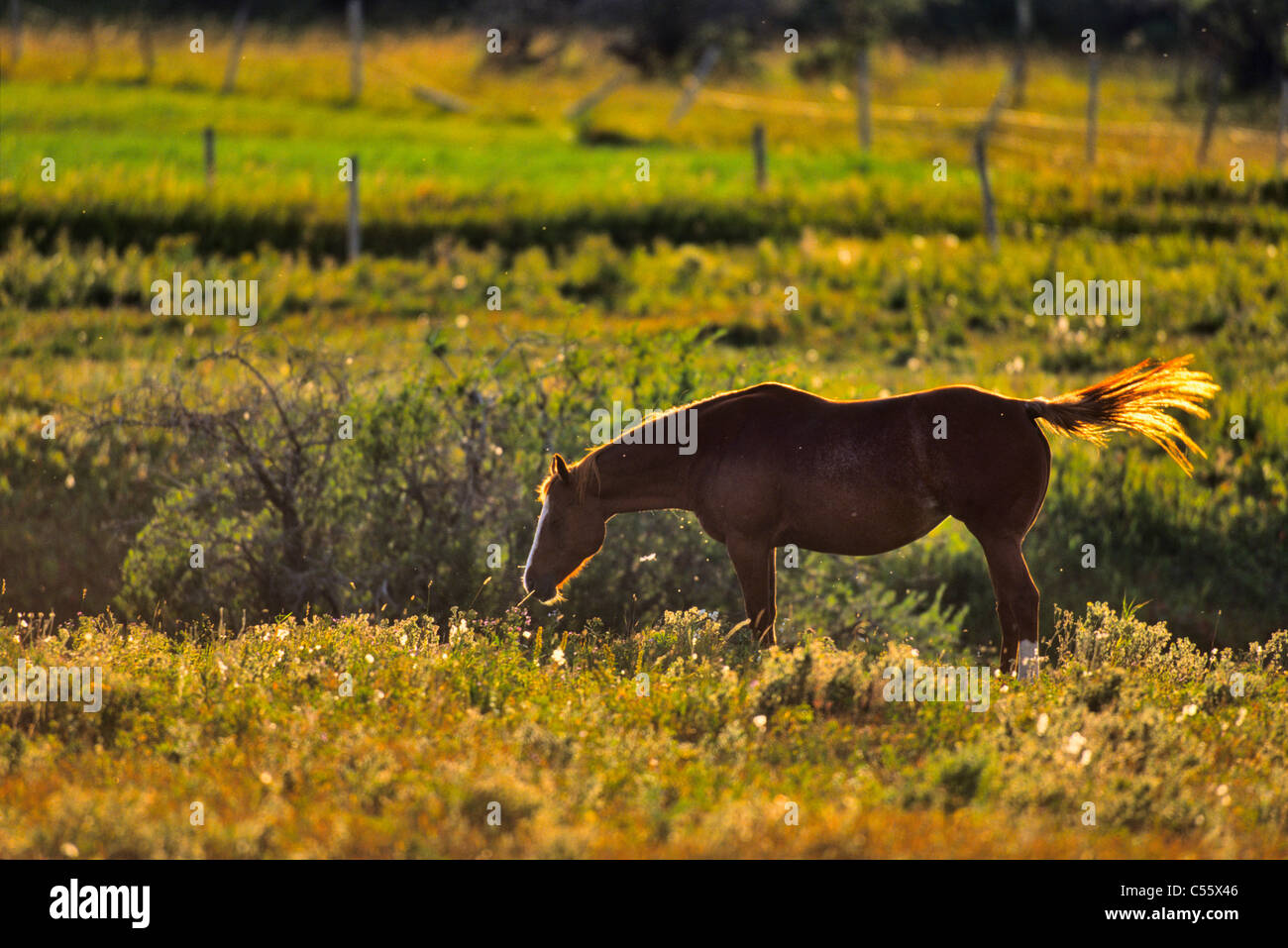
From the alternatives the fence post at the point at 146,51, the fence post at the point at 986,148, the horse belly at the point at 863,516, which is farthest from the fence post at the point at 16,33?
the horse belly at the point at 863,516

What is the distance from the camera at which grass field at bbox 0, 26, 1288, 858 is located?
6680mm

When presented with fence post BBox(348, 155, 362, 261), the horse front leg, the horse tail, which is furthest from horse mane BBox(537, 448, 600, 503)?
fence post BBox(348, 155, 362, 261)

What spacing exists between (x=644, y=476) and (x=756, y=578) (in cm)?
86

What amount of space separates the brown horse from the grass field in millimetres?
634

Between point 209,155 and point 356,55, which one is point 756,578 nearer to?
point 209,155

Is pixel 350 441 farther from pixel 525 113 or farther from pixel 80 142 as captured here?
pixel 525 113

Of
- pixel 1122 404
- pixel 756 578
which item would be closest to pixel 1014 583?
pixel 1122 404

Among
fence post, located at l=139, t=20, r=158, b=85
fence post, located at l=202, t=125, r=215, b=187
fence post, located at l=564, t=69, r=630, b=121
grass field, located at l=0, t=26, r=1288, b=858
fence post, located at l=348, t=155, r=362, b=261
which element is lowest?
grass field, located at l=0, t=26, r=1288, b=858

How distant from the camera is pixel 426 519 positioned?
12.6m

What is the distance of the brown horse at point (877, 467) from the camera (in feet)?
27.3

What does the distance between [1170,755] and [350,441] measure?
24.0 feet

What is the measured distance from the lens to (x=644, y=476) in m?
8.75

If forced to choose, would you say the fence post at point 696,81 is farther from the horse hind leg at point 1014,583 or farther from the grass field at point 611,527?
the horse hind leg at point 1014,583

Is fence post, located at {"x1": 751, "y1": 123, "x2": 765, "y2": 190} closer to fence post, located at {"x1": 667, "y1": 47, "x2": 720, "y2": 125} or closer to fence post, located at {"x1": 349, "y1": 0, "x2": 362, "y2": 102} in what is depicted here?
fence post, located at {"x1": 667, "y1": 47, "x2": 720, "y2": 125}
